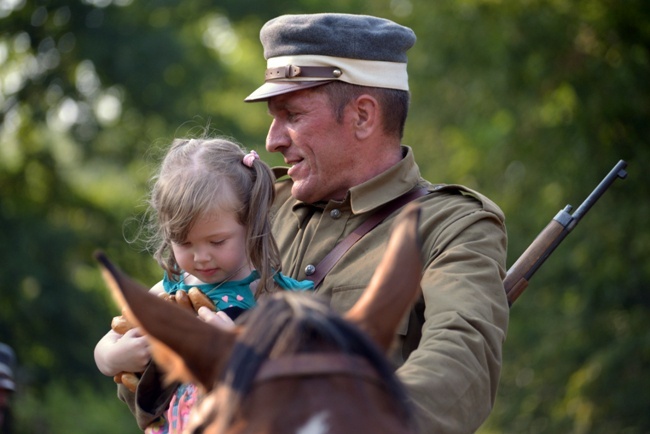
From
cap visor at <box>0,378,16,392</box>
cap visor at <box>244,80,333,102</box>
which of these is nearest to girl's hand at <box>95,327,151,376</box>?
cap visor at <box>244,80,333,102</box>

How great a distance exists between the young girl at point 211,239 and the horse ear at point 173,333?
46.6 inches

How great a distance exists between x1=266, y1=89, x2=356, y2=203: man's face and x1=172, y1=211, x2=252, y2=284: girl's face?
82cm

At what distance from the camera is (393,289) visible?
8.13 ft

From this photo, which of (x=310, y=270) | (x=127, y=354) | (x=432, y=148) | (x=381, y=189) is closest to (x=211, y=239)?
(x=127, y=354)

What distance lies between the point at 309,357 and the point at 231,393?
158 millimetres

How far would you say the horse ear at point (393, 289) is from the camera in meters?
2.47

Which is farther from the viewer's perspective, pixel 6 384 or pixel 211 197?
pixel 6 384

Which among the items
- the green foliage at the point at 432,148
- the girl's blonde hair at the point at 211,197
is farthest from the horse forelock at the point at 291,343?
the green foliage at the point at 432,148

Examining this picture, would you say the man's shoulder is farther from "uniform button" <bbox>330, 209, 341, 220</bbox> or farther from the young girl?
the young girl

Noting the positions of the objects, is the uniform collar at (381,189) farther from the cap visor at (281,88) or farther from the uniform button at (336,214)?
the cap visor at (281,88)

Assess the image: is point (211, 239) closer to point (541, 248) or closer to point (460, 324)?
point (460, 324)

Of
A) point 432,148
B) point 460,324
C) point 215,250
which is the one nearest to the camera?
point 460,324

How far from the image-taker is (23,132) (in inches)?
747

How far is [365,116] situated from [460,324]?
1346 mm
